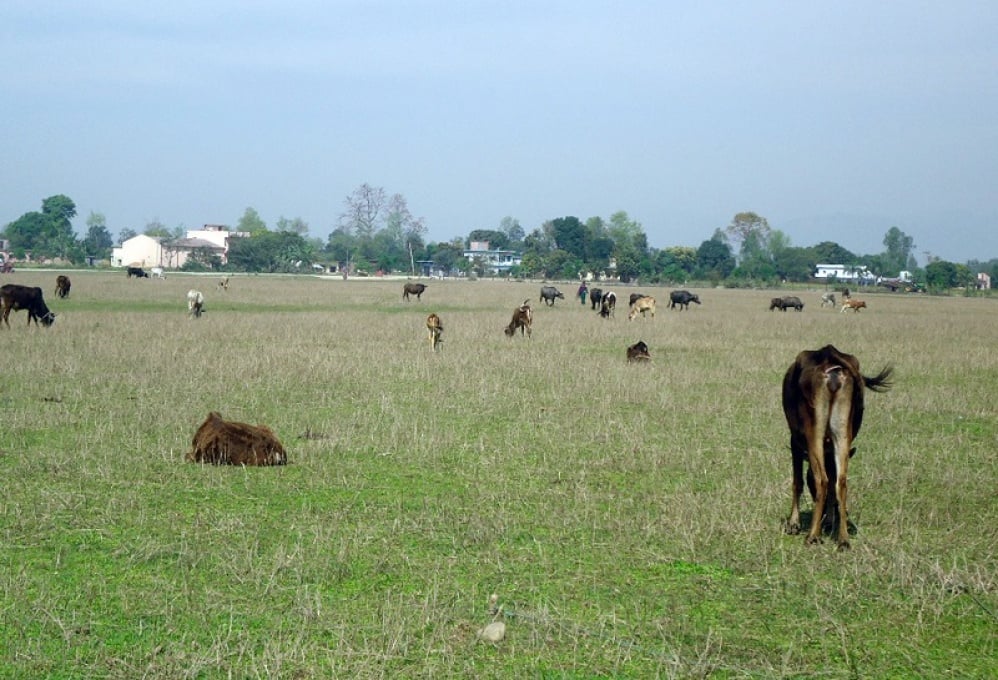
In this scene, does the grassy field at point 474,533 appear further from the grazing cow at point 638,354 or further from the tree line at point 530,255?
the tree line at point 530,255

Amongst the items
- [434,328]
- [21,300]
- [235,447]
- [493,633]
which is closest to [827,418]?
[493,633]

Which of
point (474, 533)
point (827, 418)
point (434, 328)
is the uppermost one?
point (827, 418)

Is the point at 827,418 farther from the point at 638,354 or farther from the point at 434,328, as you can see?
the point at 434,328

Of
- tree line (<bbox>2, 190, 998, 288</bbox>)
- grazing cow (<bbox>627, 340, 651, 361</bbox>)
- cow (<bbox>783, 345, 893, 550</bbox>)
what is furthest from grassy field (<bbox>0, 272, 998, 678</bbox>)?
tree line (<bbox>2, 190, 998, 288</bbox>)

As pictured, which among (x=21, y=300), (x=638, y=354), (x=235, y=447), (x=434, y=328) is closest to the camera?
(x=235, y=447)

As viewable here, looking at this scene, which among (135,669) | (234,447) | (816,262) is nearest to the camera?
(135,669)

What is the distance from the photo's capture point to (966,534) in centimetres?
840

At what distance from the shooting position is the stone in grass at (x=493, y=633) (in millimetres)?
5812

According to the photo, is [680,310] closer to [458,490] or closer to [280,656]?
[458,490]

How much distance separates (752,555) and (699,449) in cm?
419

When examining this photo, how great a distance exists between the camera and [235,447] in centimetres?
1061

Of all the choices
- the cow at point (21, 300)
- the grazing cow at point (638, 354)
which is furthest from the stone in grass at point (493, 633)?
the cow at point (21, 300)

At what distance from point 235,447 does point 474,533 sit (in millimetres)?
3710

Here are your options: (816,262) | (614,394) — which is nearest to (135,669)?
(614,394)
